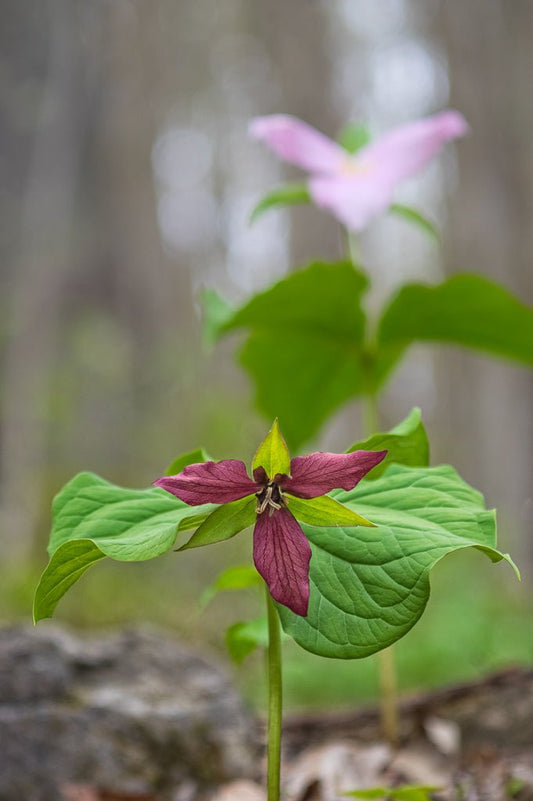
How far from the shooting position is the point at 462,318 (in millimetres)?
1351

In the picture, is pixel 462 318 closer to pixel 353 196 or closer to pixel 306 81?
pixel 353 196

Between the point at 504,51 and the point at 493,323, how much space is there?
169 inches

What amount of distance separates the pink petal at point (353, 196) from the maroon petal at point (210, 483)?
76 cm

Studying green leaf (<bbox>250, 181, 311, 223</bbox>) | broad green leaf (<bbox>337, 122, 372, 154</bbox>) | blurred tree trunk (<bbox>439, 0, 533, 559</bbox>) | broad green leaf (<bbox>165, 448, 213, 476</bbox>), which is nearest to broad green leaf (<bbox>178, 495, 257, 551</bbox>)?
broad green leaf (<bbox>165, 448, 213, 476</bbox>)

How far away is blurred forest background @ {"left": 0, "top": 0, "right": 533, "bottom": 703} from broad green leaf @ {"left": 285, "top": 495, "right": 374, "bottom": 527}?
76 cm

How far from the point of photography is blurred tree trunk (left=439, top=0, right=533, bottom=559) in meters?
4.28

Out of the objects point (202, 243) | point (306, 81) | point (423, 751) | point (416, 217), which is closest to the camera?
point (423, 751)

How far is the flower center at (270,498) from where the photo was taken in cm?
64

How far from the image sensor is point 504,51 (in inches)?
189

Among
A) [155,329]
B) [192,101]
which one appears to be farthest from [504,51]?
[192,101]

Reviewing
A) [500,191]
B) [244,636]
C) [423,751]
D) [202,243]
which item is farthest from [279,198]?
[202,243]

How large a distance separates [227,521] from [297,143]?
0.89 meters

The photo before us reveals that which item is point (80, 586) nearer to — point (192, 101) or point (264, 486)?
point (264, 486)

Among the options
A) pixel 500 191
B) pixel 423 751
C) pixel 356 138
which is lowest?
pixel 423 751
